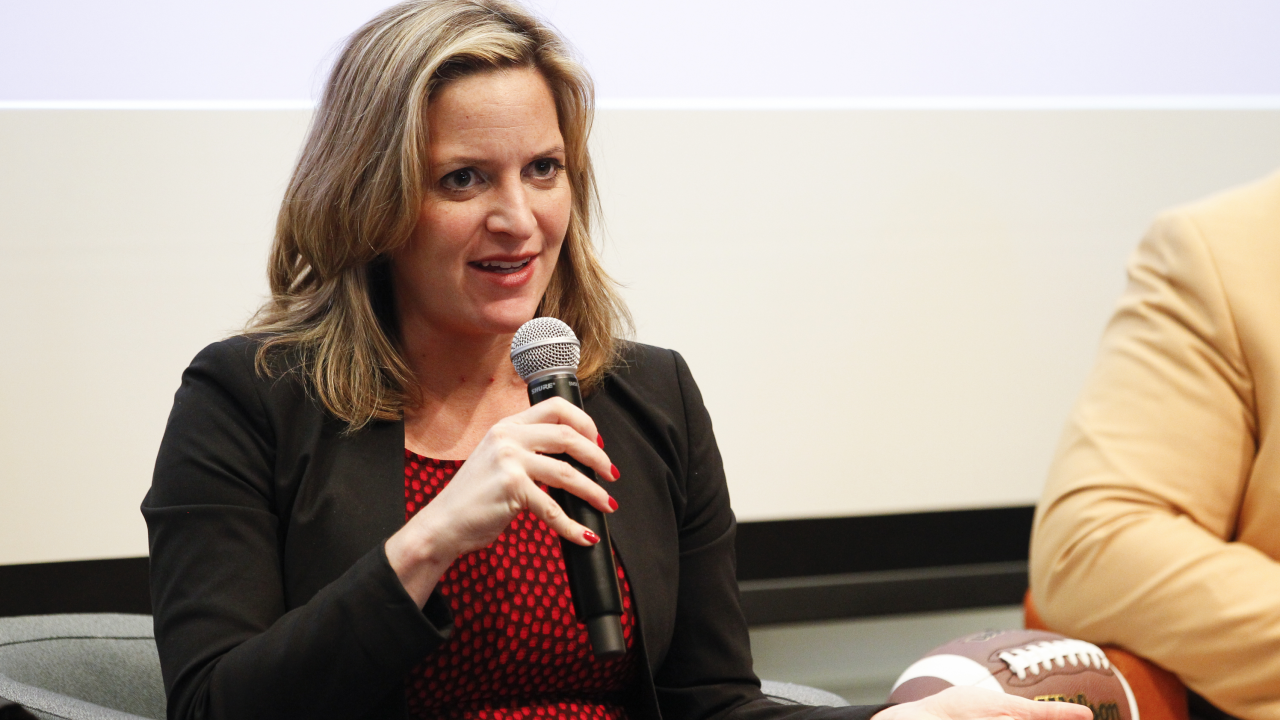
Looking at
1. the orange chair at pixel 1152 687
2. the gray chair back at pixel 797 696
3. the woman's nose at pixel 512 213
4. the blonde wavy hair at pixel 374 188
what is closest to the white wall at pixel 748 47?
the blonde wavy hair at pixel 374 188

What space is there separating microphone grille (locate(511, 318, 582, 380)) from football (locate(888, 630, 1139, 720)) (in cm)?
66

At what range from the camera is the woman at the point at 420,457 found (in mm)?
1092

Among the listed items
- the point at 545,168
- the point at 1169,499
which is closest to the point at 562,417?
the point at 545,168

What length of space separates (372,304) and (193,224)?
0.98 m

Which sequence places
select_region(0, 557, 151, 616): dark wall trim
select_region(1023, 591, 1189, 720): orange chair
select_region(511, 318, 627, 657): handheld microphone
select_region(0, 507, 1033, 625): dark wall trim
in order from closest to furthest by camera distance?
select_region(511, 318, 627, 657): handheld microphone < select_region(1023, 591, 1189, 720): orange chair < select_region(0, 557, 151, 616): dark wall trim < select_region(0, 507, 1033, 625): dark wall trim

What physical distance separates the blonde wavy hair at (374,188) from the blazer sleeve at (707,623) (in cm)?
21

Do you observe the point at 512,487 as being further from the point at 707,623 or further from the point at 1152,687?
the point at 1152,687

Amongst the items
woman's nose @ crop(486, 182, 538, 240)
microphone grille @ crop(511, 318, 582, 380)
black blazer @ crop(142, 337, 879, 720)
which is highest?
woman's nose @ crop(486, 182, 538, 240)

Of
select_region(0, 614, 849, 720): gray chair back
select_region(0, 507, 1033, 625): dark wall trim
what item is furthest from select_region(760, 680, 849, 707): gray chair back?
select_region(0, 507, 1033, 625): dark wall trim

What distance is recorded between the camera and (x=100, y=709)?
1.26 metres

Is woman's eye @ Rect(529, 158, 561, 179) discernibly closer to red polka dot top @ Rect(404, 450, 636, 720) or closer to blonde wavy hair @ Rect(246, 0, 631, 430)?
blonde wavy hair @ Rect(246, 0, 631, 430)

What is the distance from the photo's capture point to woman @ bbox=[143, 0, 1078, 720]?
1.09 m

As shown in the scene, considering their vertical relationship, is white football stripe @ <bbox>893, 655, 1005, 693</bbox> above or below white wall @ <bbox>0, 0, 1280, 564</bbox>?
below

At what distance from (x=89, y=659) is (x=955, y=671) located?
1175mm
